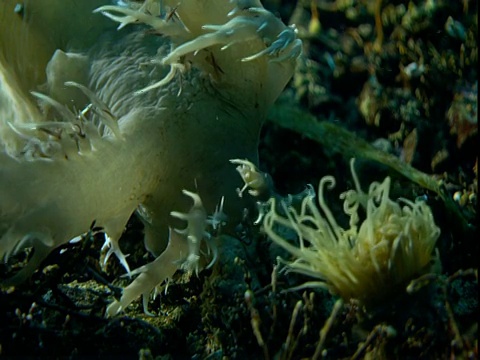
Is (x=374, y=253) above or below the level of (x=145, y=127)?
below

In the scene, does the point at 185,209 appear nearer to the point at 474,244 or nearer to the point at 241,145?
the point at 241,145

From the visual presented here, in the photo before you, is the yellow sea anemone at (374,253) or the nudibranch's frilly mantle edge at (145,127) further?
the nudibranch's frilly mantle edge at (145,127)

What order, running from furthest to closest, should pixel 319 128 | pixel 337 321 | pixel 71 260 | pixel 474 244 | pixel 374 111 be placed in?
pixel 374 111, pixel 319 128, pixel 474 244, pixel 71 260, pixel 337 321

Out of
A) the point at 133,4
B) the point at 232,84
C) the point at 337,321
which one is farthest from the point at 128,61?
the point at 337,321

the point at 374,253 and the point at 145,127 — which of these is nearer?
the point at 374,253

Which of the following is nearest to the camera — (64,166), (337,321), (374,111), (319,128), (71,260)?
(337,321)

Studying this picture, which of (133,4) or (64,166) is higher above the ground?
(133,4)

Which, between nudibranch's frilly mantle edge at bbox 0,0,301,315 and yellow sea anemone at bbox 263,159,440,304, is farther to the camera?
nudibranch's frilly mantle edge at bbox 0,0,301,315

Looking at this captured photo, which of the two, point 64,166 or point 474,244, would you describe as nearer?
point 64,166
